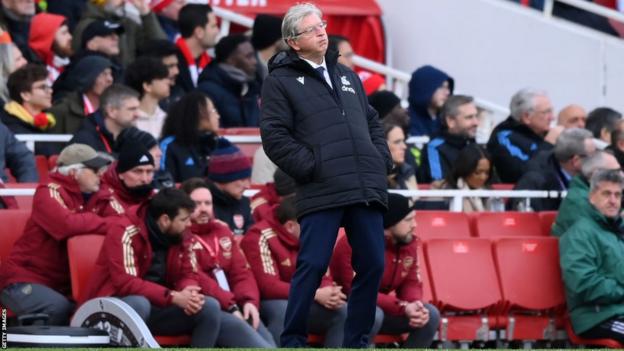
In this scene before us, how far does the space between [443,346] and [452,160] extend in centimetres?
226

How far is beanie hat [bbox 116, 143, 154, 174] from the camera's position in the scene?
1231 centimetres

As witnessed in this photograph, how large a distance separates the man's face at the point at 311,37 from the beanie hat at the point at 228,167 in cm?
296

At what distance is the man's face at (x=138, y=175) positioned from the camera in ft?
40.5

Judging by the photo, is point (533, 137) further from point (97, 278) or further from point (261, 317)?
point (97, 278)

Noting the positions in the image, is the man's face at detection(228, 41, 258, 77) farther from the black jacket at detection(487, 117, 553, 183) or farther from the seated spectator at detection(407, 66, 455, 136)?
the black jacket at detection(487, 117, 553, 183)

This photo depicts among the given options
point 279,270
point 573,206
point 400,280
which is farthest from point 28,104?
point 573,206

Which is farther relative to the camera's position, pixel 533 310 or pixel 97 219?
pixel 533 310

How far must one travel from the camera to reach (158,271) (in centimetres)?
1203

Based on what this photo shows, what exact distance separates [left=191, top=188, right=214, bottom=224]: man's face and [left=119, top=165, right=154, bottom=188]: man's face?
32 centimetres

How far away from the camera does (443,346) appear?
13.4 meters

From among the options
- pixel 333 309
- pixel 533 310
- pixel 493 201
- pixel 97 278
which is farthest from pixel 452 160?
pixel 97 278

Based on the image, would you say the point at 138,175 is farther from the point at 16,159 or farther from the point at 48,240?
the point at 16,159

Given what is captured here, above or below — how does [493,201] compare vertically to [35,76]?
below

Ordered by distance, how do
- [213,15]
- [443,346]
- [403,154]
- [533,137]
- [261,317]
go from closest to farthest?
[261,317] → [443,346] → [403,154] → [533,137] → [213,15]
